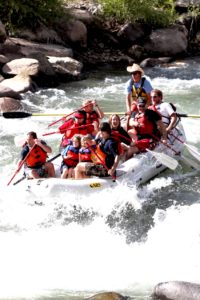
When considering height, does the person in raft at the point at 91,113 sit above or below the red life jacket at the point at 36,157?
above

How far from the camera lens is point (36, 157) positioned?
7.62 meters

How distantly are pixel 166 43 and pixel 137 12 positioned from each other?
1448 millimetres

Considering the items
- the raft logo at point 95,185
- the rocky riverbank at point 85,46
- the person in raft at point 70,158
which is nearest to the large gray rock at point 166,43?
the rocky riverbank at point 85,46

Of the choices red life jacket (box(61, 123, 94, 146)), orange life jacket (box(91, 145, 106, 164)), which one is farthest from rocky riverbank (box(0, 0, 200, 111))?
orange life jacket (box(91, 145, 106, 164))

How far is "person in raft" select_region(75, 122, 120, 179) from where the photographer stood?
7.35 m

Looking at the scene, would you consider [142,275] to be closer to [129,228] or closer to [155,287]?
[155,287]

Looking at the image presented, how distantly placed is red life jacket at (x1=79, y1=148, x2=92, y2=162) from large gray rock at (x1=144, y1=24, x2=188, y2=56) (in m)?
9.42

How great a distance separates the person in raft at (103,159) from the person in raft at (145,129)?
75 centimetres

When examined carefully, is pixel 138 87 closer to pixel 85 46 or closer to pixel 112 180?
pixel 112 180

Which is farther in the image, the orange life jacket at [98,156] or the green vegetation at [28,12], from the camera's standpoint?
the green vegetation at [28,12]

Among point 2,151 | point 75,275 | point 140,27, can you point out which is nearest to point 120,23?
point 140,27

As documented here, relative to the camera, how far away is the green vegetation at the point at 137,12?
662 inches

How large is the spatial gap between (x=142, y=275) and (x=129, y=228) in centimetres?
120

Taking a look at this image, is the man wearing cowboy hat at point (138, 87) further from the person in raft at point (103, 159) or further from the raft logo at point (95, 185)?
the raft logo at point (95, 185)
